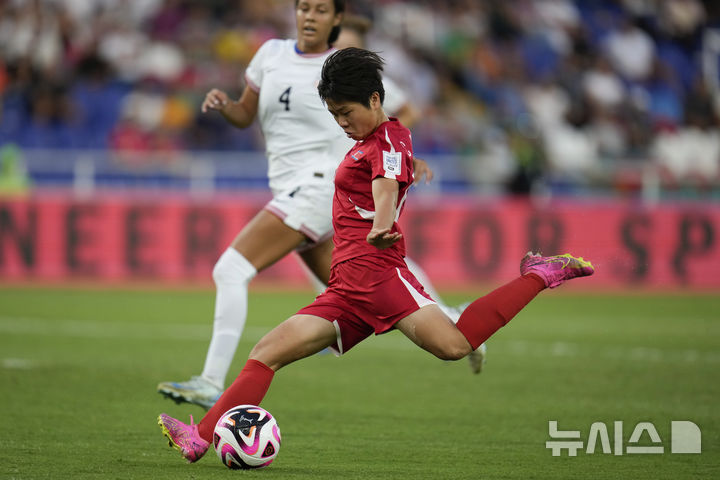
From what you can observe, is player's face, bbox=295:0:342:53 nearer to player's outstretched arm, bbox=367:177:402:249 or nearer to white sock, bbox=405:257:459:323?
white sock, bbox=405:257:459:323

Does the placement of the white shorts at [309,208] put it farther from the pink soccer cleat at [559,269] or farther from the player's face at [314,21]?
the pink soccer cleat at [559,269]

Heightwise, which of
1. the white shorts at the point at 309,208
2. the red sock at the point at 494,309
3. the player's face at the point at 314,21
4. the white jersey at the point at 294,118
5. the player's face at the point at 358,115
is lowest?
the red sock at the point at 494,309

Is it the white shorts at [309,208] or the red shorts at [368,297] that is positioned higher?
the white shorts at [309,208]

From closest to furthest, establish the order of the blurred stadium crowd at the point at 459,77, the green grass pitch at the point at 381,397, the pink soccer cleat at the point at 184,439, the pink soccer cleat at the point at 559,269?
the pink soccer cleat at the point at 184,439
the green grass pitch at the point at 381,397
the pink soccer cleat at the point at 559,269
the blurred stadium crowd at the point at 459,77

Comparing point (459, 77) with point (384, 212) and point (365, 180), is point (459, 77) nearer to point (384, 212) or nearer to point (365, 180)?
point (365, 180)

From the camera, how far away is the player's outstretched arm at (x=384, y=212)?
5273mm

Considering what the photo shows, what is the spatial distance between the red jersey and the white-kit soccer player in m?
1.26

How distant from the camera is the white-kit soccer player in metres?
7.14

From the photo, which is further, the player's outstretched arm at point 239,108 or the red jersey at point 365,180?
the player's outstretched arm at point 239,108

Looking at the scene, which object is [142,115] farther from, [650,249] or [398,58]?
[650,249]

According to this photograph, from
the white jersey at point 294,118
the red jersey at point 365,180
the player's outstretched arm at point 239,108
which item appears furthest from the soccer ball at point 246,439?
the player's outstretched arm at point 239,108

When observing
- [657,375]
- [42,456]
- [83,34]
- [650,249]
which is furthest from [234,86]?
[42,456]

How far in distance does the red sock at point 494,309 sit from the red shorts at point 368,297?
23 cm

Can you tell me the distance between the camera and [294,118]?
7449mm
